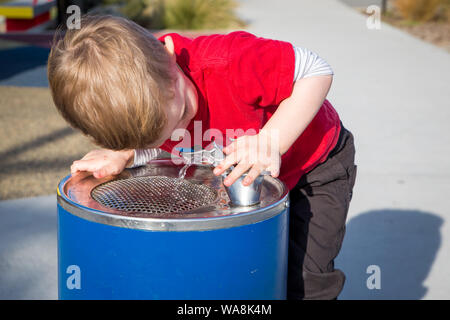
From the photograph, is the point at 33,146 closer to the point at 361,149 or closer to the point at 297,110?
the point at 361,149

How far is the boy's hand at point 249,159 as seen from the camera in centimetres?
146

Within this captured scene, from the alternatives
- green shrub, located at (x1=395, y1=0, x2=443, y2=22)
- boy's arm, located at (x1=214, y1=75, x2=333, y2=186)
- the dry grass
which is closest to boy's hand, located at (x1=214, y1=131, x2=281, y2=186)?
boy's arm, located at (x1=214, y1=75, x2=333, y2=186)

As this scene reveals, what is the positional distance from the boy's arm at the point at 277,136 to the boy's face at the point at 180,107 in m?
0.17

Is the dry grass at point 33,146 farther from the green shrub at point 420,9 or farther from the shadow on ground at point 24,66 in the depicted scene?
the green shrub at point 420,9

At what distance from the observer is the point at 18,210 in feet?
10.7

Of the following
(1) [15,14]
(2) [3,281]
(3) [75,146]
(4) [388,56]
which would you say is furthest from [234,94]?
(1) [15,14]

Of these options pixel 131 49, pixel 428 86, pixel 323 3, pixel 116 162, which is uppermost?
pixel 131 49

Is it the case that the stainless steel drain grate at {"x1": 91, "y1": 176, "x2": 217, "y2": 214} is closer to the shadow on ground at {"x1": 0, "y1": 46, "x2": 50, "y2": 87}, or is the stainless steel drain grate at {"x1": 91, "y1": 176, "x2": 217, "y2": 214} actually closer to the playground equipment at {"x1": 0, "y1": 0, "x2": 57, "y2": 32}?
the shadow on ground at {"x1": 0, "y1": 46, "x2": 50, "y2": 87}

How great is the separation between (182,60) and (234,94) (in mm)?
221

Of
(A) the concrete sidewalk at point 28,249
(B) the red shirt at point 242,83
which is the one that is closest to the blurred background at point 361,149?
(A) the concrete sidewalk at point 28,249

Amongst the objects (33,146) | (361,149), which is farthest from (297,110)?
(33,146)

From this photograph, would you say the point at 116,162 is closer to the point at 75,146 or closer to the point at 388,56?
the point at 75,146

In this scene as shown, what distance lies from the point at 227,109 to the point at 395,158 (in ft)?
8.82

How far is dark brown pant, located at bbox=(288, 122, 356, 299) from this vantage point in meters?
1.92
